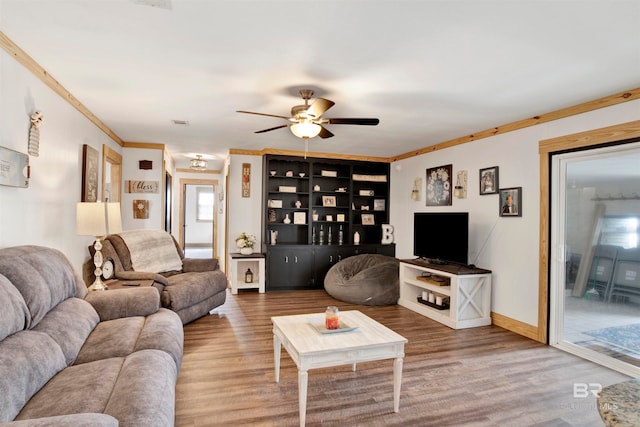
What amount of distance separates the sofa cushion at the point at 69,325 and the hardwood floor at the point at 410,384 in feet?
2.44

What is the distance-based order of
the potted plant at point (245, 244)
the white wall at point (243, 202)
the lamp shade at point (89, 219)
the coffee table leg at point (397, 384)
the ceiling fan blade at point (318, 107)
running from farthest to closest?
the white wall at point (243, 202)
the potted plant at point (245, 244)
the lamp shade at point (89, 219)
the ceiling fan blade at point (318, 107)
the coffee table leg at point (397, 384)

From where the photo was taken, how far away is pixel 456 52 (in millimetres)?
2385

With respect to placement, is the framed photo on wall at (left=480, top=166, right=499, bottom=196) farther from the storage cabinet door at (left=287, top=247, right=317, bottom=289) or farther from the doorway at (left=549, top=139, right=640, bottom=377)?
the storage cabinet door at (left=287, top=247, right=317, bottom=289)

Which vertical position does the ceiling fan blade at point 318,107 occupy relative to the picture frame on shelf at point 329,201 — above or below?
above

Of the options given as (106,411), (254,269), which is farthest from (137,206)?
(106,411)

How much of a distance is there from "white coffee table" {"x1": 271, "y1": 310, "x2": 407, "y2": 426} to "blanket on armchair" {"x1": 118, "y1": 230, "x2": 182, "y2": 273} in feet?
7.58

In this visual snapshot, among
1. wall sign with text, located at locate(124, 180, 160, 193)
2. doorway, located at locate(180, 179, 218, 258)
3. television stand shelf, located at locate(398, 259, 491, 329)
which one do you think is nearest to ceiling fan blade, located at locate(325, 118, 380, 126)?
television stand shelf, located at locate(398, 259, 491, 329)

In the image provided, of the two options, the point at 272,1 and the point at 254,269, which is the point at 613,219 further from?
the point at 254,269

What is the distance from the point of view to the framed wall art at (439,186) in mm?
5211

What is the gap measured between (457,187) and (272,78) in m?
3.19

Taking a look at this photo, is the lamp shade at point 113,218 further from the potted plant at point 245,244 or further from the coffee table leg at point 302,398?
the coffee table leg at point 302,398

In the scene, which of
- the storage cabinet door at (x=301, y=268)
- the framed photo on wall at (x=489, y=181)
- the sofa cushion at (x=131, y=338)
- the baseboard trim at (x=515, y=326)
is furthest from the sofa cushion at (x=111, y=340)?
the framed photo on wall at (x=489, y=181)

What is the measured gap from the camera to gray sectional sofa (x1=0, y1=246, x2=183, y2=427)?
148cm

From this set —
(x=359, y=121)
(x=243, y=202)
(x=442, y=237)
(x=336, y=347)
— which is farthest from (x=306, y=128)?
(x=243, y=202)
